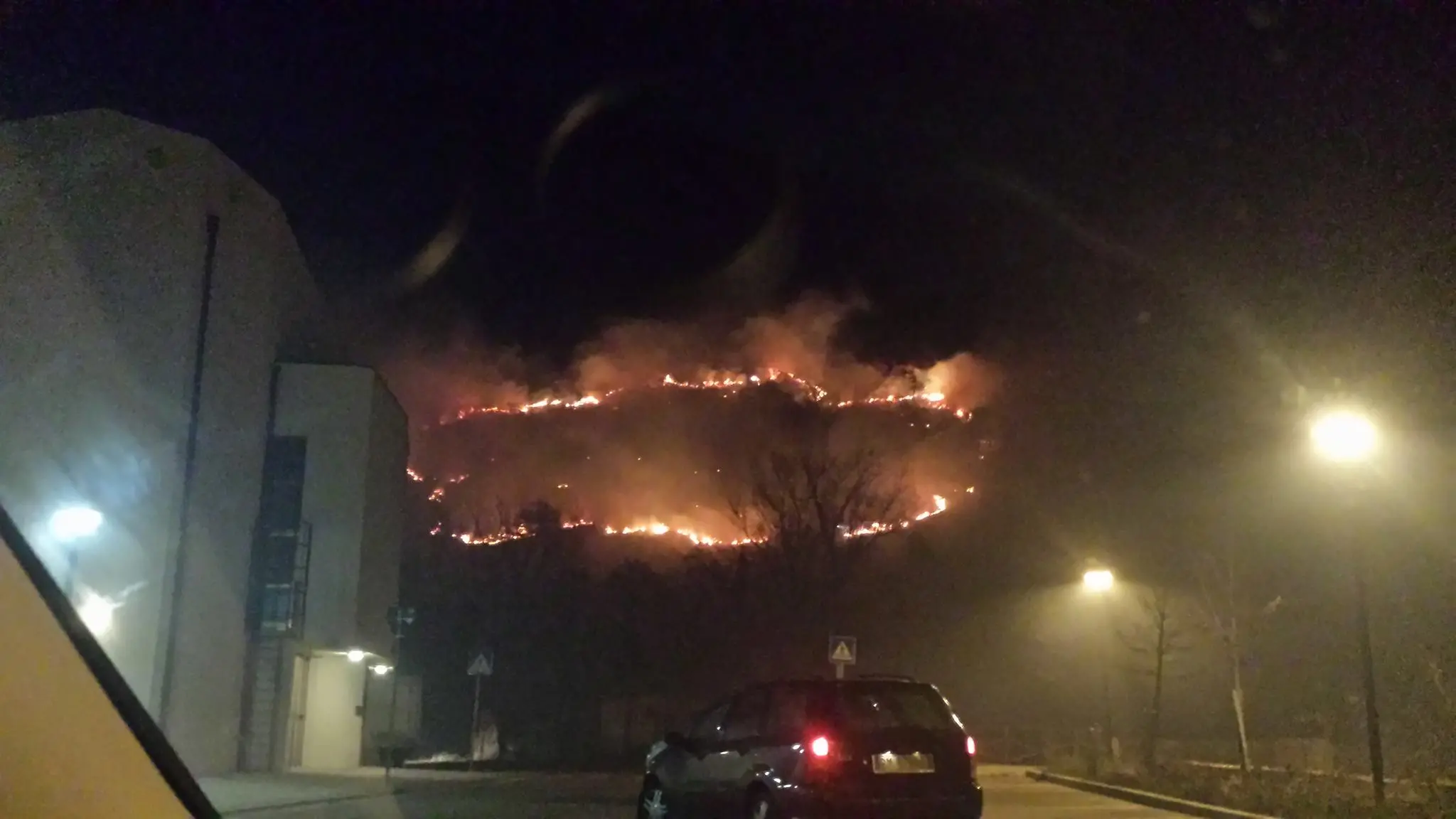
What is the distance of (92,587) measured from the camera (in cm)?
1781

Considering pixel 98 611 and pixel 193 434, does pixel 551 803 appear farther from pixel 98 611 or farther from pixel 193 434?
pixel 193 434

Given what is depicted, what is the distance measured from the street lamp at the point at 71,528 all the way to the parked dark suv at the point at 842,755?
858 cm

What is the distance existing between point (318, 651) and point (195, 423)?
6.43 metres

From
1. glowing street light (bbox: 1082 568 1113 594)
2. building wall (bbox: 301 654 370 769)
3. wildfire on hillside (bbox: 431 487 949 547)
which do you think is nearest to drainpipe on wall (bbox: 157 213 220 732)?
building wall (bbox: 301 654 370 769)

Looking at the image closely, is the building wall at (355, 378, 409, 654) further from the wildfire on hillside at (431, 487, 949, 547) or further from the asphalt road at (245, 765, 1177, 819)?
the wildfire on hillside at (431, 487, 949, 547)

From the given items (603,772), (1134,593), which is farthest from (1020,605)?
(603,772)

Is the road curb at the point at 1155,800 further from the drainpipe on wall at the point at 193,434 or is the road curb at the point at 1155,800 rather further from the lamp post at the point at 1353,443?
the drainpipe on wall at the point at 193,434

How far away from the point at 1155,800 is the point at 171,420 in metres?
15.5

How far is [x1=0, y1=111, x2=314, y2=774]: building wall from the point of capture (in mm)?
17516

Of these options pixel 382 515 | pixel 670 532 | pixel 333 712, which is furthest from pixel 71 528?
pixel 670 532

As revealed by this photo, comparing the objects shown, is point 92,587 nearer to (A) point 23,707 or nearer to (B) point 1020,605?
(A) point 23,707

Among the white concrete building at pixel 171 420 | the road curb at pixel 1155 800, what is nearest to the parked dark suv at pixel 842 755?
the road curb at pixel 1155 800

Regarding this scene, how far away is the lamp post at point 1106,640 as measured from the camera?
26391mm

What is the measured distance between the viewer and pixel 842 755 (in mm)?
10555
